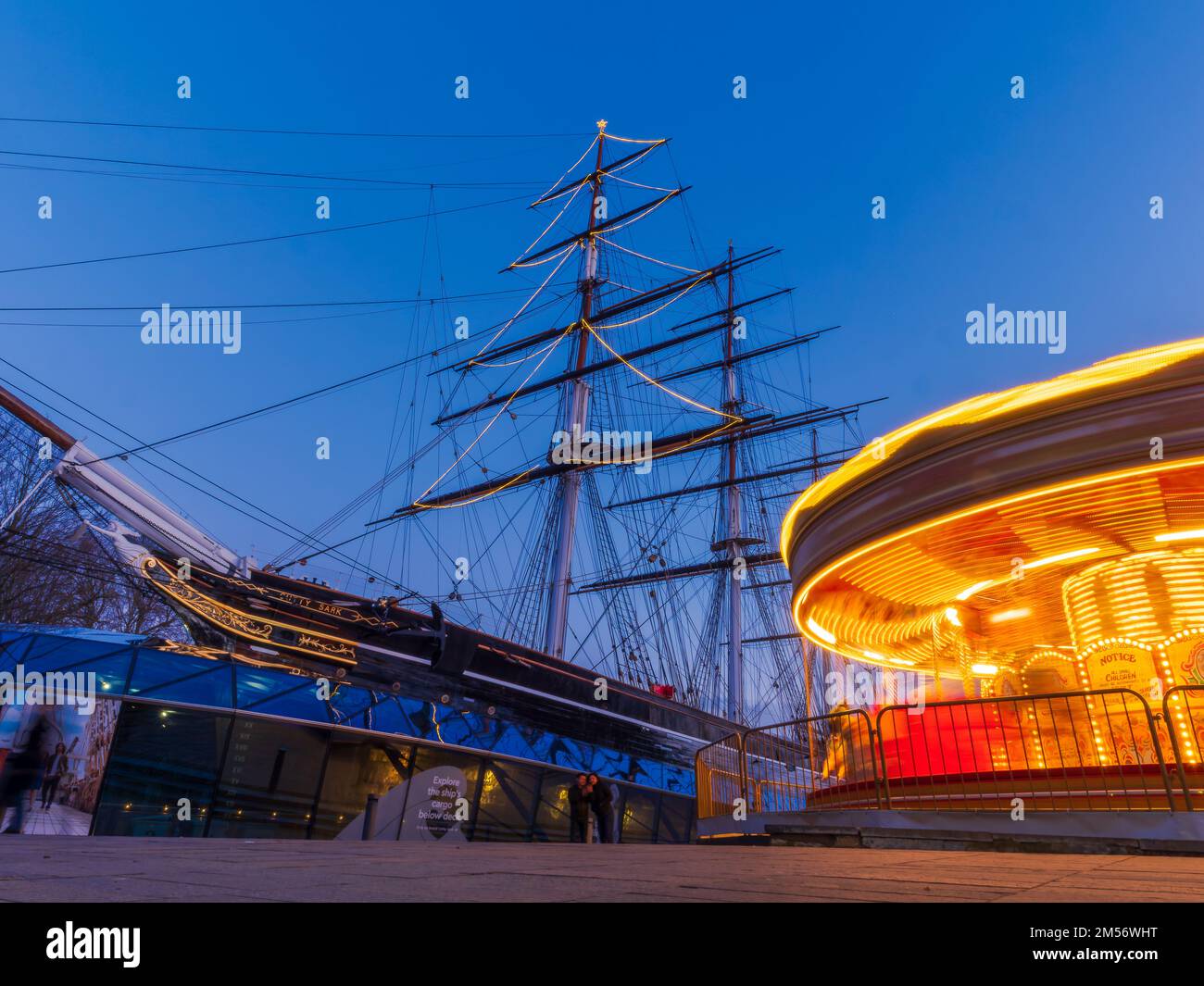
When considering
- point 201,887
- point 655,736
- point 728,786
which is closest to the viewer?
point 201,887

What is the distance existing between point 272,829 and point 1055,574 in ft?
43.7

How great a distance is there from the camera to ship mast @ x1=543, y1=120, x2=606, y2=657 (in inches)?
902

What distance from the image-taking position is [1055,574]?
1134cm

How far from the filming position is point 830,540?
32.4ft

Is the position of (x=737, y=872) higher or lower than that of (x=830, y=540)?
lower

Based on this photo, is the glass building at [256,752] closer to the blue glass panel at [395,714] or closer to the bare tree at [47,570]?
the blue glass panel at [395,714]

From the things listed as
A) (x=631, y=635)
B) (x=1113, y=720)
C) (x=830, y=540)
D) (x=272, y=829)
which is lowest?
(x=272, y=829)

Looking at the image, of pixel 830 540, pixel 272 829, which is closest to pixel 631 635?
pixel 272 829

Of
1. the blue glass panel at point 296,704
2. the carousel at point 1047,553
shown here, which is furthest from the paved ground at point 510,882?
the blue glass panel at point 296,704

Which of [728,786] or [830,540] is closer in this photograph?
[830,540]

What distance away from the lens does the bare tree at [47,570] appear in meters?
17.9

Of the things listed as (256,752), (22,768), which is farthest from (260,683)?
(22,768)
